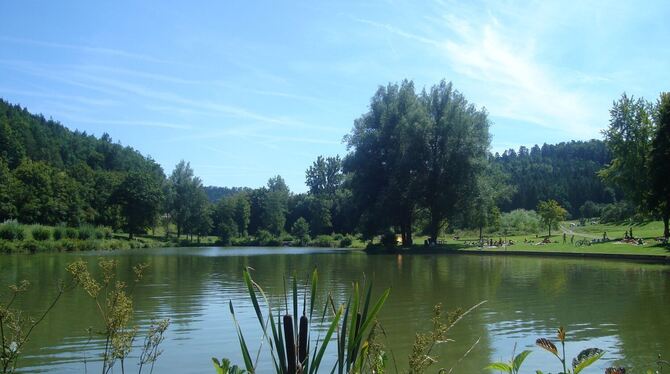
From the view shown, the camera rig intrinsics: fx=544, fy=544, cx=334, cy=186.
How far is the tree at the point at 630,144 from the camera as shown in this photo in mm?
45500

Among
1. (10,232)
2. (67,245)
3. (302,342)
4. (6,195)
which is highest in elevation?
(6,195)

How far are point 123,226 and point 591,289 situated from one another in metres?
73.5

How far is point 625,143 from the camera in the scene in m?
47.3

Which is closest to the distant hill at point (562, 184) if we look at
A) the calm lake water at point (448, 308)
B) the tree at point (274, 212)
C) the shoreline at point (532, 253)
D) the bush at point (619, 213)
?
the bush at point (619, 213)

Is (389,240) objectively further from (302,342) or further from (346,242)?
(302,342)

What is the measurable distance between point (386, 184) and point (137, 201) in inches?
1748

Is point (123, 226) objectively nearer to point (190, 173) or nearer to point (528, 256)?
point (190, 173)

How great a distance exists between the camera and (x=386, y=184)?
1906 inches

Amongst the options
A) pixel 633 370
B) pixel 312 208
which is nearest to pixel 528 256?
pixel 633 370

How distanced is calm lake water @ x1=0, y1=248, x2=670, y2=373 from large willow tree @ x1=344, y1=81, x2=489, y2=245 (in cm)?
2252

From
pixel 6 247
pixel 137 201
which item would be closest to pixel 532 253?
pixel 6 247

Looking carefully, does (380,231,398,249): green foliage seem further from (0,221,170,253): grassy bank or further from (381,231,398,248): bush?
(0,221,170,253): grassy bank

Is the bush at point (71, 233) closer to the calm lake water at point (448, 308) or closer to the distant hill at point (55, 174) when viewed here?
the distant hill at point (55, 174)

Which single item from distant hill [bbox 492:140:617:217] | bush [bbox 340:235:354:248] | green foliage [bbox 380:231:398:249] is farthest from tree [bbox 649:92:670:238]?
distant hill [bbox 492:140:617:217]
